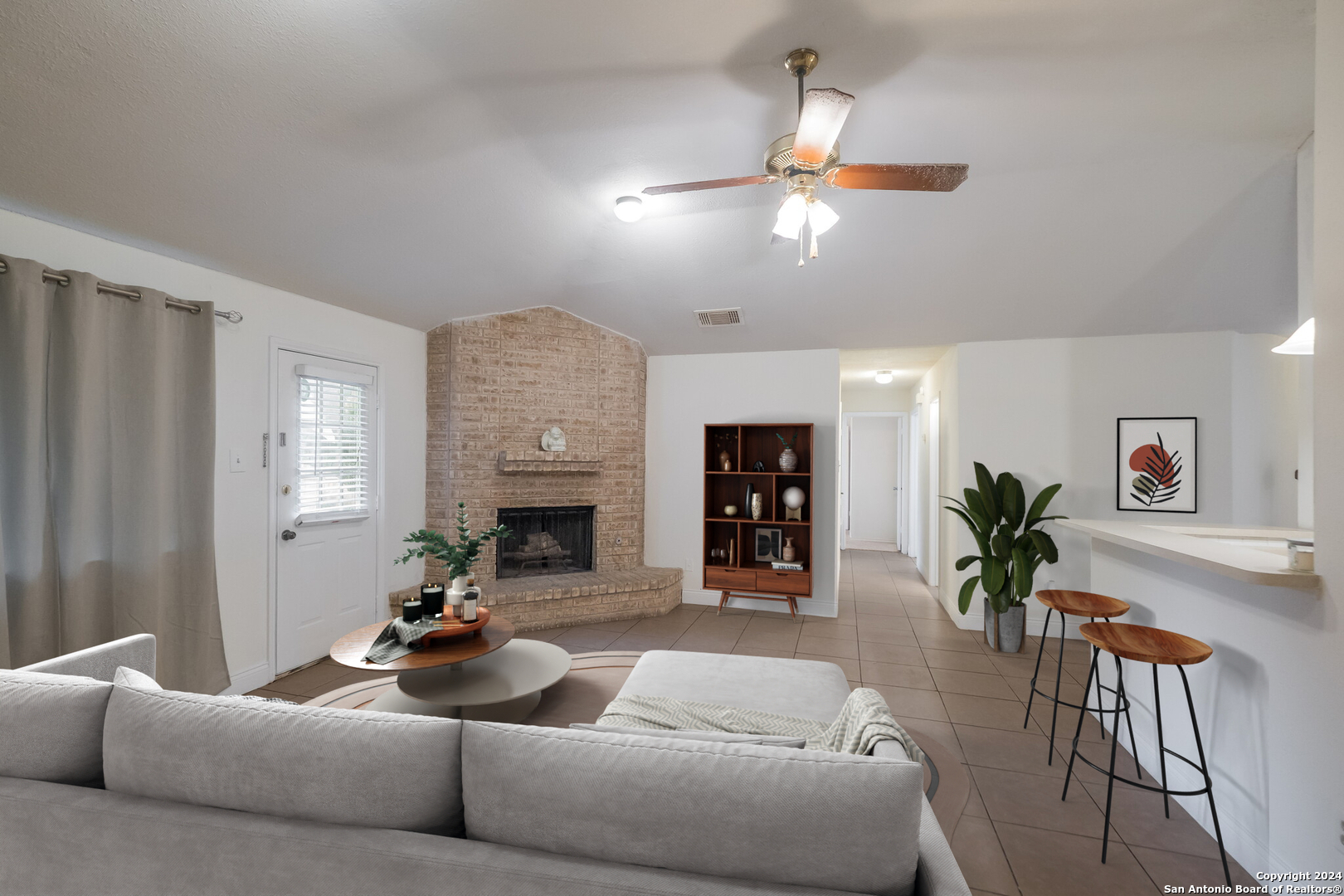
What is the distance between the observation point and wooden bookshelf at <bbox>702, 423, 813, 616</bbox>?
4.97 metres

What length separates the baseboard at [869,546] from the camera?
8672 millimetres

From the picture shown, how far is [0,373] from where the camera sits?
7.71 ft

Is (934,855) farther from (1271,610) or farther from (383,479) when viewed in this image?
(383,479)

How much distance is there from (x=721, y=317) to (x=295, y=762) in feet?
13.5

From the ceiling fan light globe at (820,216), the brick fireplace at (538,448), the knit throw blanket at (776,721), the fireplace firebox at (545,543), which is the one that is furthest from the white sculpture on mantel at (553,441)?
the ceiling fan light globe at (820,216)

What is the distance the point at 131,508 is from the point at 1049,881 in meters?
4.16

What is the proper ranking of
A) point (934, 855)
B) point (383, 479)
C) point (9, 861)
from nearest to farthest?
point (934, 855) < point (9, 861) < point (383, 479)

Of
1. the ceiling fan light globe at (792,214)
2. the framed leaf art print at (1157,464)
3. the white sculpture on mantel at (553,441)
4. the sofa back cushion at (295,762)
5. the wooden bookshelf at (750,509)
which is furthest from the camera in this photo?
the wooden bookshelf at (750,509)

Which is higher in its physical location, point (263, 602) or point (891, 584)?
point (263, 602)

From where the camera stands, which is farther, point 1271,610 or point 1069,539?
point 1069,539

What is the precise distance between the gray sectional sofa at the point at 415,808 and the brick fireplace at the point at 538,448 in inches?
127

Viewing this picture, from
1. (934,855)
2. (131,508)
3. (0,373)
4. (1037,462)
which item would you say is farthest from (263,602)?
(1037,462)

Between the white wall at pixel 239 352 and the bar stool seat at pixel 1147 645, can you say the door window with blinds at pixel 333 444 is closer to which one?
the white wall at pixel 239 352

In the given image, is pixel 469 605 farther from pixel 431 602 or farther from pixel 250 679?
pixel 250 679
